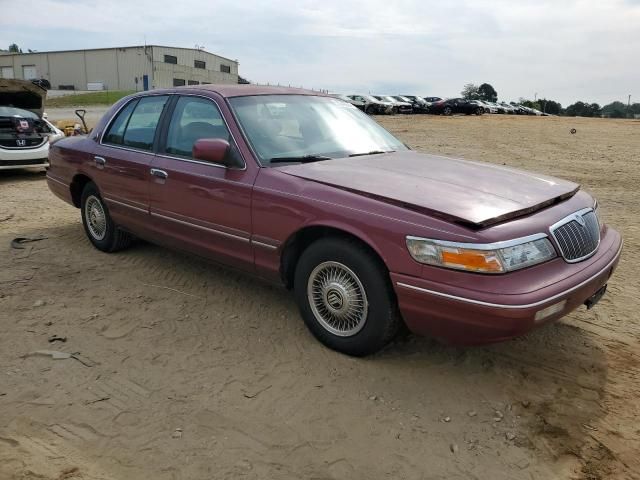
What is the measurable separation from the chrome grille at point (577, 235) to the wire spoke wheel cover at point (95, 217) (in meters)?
4.16

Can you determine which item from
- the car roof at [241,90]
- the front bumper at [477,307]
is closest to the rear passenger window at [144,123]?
the car roof at [241,90]

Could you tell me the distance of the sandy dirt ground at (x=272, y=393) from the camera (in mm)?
2539

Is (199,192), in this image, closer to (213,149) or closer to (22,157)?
(213,149)

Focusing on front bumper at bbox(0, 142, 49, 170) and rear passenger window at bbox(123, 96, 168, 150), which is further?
front bumper at bbox(0, 142, 49, 170)

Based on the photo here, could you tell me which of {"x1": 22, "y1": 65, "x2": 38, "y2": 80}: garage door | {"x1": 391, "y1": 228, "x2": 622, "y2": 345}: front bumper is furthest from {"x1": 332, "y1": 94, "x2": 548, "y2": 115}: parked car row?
{"x1": 22, "y1": 65, "x2": 38, "y2": 80}: garage door

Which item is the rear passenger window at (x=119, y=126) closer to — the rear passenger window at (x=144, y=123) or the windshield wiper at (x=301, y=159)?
the rear passenger window at (x=144, y=123)

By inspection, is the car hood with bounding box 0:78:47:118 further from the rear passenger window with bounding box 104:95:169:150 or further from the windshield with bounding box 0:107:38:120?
the rear passenger window with bounding box 104:95:169:150

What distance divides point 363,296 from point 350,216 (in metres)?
0.48

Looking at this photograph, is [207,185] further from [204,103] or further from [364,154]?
[364,154]

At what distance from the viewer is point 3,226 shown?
655 centimetres

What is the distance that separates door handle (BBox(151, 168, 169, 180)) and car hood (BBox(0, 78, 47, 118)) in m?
7.95

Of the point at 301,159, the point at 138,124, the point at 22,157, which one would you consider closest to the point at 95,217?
the point at 138,124

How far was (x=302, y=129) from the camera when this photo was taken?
4.12 metres

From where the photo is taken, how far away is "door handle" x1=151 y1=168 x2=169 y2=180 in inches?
170
